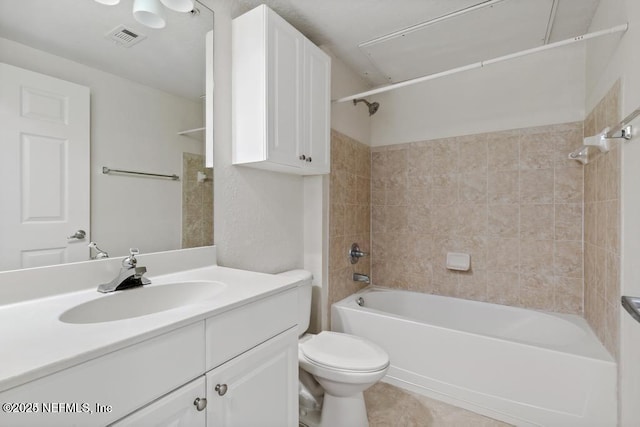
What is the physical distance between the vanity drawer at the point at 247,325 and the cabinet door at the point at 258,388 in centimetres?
3

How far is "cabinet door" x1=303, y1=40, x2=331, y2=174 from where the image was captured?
5.72 ft

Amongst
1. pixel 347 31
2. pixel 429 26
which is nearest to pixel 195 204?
pixel 347 31

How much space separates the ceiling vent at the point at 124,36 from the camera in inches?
45.4

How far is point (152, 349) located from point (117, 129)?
905 mm

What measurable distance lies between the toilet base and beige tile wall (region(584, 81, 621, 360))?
1.24 m

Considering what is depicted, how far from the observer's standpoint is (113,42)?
1.16 meters

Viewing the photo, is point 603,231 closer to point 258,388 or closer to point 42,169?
point 258,388

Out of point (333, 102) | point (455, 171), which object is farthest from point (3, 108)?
point (455, 171)

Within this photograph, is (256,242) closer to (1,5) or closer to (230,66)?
(230,66)

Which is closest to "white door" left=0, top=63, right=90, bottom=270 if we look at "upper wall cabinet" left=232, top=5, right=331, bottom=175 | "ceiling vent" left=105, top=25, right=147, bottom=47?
"ceiling vent" left=105, top=25, right=147, bottom=47

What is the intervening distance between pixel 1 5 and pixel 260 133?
927mm

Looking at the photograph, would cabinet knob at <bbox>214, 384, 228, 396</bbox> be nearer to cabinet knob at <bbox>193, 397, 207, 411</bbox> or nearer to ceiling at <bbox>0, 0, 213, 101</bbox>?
cabinet knob at <bbox>193, 397, 207, 411</bbox>

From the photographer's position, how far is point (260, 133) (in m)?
1.48

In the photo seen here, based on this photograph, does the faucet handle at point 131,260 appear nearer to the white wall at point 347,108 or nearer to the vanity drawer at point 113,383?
the vanity drawer at point 113,383
